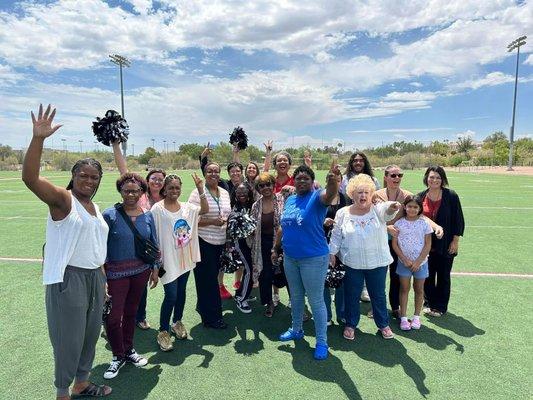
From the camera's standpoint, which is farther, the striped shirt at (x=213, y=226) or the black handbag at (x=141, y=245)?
the striped shirt at (x=213, y=226)

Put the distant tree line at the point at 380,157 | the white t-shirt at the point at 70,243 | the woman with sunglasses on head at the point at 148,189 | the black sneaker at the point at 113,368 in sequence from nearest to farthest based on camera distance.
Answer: the white t-shirt at the point at 70,243
the black sneaker at the point at 113,368
the woman with sunglasses on head at the point at 148,189
the distant tree line at the point at 380,157

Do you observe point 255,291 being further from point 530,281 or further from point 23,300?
point 530,281

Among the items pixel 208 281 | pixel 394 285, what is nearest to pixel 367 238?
pixel 394 285

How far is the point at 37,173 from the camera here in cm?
224

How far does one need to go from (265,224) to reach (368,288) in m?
1.38

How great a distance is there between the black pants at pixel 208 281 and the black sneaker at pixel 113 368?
1.11 metres

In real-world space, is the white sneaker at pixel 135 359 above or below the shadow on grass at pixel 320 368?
above

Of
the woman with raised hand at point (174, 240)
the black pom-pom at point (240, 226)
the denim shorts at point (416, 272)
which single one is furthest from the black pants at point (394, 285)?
the woman with raised hand at point (174, 240)

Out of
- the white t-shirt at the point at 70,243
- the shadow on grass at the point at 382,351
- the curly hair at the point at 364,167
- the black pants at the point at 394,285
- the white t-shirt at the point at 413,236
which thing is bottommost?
the shadow on grass at the point at 382,351

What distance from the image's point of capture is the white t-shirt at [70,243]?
2.50 metres

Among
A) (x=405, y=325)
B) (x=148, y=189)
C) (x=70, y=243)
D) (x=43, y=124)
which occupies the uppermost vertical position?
(x=43, y=124)

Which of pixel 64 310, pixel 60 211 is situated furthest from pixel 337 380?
pixel 60 211

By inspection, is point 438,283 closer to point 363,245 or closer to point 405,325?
point 405,325

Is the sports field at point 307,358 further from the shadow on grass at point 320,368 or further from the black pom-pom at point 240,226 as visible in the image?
the black pom-pom at point 240,226
